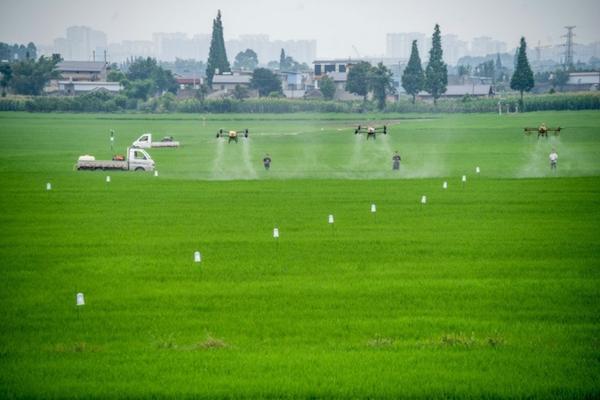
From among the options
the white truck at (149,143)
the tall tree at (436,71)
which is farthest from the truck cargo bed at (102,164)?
the tall tree at (436,71)

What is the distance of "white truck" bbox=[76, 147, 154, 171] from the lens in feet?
235

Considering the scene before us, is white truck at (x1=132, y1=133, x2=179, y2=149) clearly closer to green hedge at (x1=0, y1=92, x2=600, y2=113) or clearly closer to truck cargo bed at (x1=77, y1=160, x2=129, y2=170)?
truck cargo bed at (x1=77, y1=160, x2=129, y2=170)

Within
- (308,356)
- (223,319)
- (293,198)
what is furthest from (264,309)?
(293,198)

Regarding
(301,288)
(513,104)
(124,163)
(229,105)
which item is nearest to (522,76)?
(513,104)

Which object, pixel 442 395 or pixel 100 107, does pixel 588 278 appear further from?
pixel 100 107

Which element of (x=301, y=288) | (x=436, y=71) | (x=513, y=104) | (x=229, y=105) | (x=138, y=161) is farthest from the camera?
(x=436, y=71)

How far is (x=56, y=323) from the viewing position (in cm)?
2355

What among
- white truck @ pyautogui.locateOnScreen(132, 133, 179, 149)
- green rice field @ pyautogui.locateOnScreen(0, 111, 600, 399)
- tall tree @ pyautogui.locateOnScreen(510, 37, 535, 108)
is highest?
tall tree @ pyautogui.locateOnScreen(510, 37, 535, 108)

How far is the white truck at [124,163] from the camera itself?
71.7 m

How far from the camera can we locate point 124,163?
238ft

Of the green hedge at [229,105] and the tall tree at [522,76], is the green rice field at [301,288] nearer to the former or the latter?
the tall tree at [522,76]

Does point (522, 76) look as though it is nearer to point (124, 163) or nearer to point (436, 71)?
point (436, 71)

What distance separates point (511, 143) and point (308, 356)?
89.0 m

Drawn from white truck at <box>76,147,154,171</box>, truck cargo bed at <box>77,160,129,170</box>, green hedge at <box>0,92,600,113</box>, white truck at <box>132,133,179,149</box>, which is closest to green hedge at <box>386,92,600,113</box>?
green hedge at <box>0,92,600,113</box>
